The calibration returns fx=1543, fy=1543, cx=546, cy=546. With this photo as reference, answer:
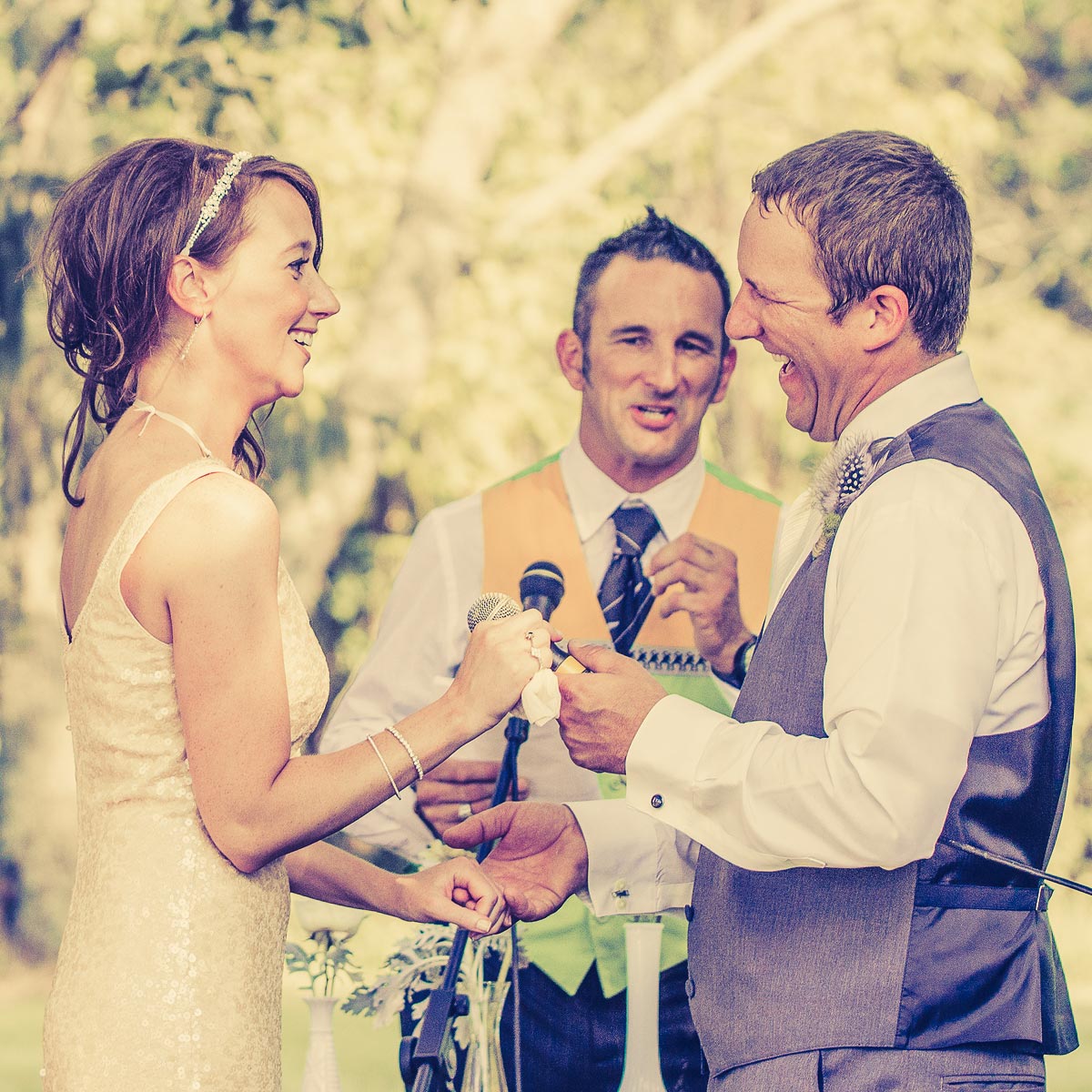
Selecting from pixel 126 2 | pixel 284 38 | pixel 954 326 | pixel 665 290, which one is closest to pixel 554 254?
pixel 284 38

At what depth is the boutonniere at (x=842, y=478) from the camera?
2.46 m

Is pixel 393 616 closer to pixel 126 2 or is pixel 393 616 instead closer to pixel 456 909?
pixel 456 909

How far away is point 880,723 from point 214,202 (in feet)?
4.51

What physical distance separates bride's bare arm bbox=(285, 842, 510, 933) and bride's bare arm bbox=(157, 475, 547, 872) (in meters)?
0.38

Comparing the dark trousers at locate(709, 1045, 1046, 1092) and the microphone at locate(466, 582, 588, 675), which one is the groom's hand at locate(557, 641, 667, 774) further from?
the dark trousers at locate(709, 1045, 1046, 1092)

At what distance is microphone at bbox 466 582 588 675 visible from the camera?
8.82ft

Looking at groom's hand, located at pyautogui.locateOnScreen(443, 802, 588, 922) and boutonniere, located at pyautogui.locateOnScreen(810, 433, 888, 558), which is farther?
groom's hand, located at pyautogui.locateOnScreen(443, 802, 588, 922)

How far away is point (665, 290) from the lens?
3.76m

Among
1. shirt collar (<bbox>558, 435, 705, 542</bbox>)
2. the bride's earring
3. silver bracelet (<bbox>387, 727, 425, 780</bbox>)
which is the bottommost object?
silver bracelet (<bbox>387, 727, 425, 780</bbox>)

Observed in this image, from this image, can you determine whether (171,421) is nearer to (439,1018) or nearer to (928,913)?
(439,1018)

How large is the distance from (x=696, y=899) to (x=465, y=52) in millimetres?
7530

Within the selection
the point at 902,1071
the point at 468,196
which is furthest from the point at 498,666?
the point at 468,196

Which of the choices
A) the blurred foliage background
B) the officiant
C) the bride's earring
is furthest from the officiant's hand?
the blurred foliage background

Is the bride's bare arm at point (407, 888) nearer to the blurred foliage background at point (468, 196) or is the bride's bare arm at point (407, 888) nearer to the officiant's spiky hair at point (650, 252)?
the officiant's spiky hair at point (650, 252)
